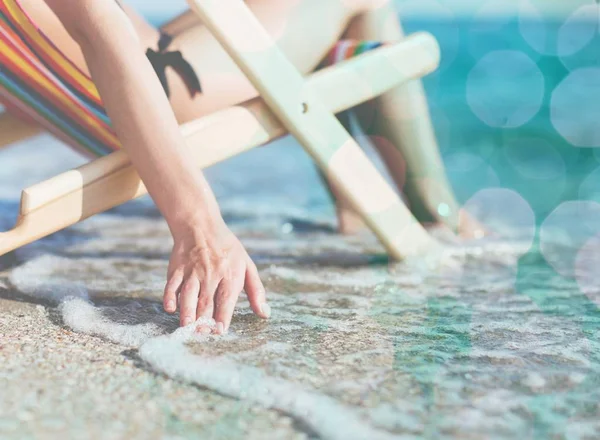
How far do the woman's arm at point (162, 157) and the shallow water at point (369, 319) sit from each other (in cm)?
9

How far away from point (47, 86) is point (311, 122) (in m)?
0.55

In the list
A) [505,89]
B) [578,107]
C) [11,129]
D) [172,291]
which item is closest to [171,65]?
[11,129]

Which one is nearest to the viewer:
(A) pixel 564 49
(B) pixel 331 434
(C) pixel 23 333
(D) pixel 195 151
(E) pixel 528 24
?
(B) pixel 331 434

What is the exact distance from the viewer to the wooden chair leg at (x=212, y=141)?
4.55 ft

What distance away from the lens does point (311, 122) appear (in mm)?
1632

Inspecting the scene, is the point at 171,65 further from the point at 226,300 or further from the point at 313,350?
the point at 313,350

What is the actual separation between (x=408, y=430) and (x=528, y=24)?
50.8ft

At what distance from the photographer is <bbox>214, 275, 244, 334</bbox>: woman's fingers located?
1.20 meters

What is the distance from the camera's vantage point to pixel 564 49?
451 inches

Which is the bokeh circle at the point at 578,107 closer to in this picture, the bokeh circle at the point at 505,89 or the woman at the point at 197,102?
the bokeh circle at the point at 505,89

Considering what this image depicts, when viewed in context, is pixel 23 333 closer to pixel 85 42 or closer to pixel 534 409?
pixel 85 42

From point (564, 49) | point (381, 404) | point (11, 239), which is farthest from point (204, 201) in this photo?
point (564, 49)

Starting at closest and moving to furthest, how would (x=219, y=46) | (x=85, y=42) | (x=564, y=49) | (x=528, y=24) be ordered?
1. (x=85, y=42)
2. (x=219, y=46)
3. (x=564, y=49)
4. (x=528, y=24)

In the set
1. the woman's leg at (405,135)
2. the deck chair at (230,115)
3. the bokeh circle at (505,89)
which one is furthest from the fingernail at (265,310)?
the bokeh circle at (505,89)
